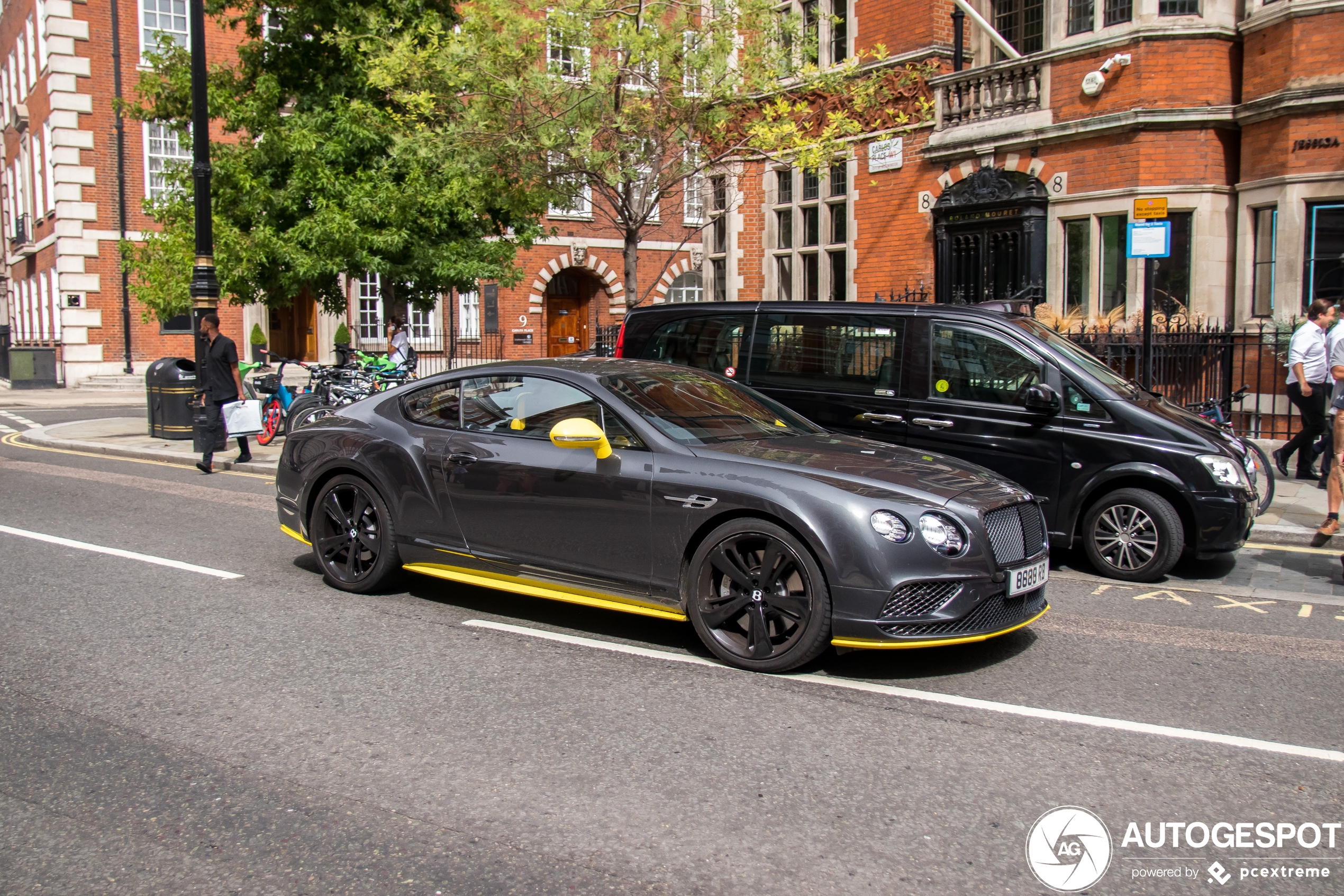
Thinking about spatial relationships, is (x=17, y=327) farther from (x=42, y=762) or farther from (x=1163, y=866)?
(x=1163, y=866)

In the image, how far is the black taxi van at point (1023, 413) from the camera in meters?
7.38

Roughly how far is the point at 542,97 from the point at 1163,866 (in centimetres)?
1076

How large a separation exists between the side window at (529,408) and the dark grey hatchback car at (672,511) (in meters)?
0.01

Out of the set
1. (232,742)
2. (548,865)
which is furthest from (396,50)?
(548,865)

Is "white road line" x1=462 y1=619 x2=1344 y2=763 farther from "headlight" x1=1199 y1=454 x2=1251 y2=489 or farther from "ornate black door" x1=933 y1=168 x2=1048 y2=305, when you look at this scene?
"ornate black door" x1=933 y1=168 x2=1048 y2=305

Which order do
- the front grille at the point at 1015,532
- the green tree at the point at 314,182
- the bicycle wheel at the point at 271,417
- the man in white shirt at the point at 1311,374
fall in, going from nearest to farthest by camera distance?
1. the front grille at the point at 1015,532
2. the man in white shirt at the point at 1311,374
3. the bicycle wheel at the point at 271,417
4. the green tree at the point at 314,182

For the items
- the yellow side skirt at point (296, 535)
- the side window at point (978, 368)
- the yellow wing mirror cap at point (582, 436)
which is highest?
the side window at point (978, 368)

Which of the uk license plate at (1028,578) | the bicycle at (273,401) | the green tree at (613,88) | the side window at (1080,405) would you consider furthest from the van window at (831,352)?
the bicycle at (273,401)

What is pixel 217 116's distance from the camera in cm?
1717

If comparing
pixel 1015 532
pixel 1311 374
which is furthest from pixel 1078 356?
pixel 1311 374

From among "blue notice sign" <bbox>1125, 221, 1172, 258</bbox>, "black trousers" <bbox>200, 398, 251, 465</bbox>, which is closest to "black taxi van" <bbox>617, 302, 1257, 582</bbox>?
"blue notice sign" <bbox>1125, 221, 1172, 258</bbox>

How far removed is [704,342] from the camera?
362 inches

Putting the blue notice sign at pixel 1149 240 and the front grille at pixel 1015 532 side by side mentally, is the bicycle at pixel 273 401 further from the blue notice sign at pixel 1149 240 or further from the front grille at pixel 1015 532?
the front grille at pixel 1015 532

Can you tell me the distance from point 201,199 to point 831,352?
978 cm
